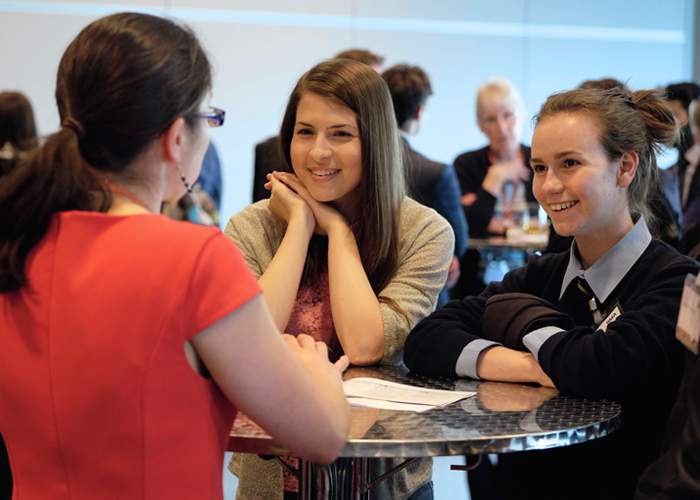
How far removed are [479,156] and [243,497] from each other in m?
3.34

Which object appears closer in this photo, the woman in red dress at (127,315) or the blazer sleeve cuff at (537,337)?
the woman in red dress at (127,315)

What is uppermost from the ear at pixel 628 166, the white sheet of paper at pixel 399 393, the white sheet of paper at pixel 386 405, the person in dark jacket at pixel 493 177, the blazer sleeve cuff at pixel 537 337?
the ear at pixel 628 166

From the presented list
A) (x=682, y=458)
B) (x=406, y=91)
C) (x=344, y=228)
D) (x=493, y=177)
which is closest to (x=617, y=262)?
(x=344, y=228)

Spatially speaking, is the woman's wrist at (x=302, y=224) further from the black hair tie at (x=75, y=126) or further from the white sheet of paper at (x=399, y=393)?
the black hair tie at (x=75, y=126)

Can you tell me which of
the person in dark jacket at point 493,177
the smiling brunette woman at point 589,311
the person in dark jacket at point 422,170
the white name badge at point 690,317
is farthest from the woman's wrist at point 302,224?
the person in dark jacket at point 493,177

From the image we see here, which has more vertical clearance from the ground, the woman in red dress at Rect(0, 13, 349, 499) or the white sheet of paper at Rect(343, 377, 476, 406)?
the woman in red dress at Rect(0, 13, 349, 499)

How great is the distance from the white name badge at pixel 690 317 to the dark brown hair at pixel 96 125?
2.52 feet

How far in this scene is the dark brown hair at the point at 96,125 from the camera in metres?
1.41

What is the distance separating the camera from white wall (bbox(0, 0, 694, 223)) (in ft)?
23.1

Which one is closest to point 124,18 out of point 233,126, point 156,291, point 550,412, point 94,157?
point 94,157

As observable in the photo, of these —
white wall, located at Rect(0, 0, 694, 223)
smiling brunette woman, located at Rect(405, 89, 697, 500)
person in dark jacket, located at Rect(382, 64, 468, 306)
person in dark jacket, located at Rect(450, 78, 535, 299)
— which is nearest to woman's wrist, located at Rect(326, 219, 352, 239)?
smiling brunette woman, located at Rect(405, 89, 697, 500)

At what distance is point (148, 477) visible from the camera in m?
1.39

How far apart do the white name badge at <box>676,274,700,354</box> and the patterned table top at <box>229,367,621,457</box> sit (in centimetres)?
27

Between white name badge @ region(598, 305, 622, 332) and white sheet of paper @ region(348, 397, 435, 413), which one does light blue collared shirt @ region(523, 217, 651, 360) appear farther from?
white sheet of paper @ region(348, 397, 435, 413)
